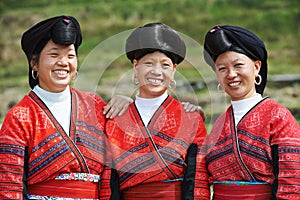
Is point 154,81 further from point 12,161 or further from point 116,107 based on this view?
point 12,161

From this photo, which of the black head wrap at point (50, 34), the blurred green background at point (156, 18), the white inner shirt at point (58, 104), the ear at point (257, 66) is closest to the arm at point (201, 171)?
the ear at point (257, 66)

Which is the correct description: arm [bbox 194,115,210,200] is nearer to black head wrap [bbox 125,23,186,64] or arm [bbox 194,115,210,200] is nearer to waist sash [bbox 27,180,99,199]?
black head wrap [bbox 125,23,186,64]

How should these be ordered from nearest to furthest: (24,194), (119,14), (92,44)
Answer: (24,194) → (92,44) → (119,14)

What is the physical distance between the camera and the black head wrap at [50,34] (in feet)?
10.0

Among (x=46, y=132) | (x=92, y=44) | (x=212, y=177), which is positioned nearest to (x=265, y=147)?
(x=212, y=177)

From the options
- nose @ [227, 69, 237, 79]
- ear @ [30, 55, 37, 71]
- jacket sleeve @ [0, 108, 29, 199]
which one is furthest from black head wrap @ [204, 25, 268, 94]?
jacket sleeve @ [0, 108, 29, 199]

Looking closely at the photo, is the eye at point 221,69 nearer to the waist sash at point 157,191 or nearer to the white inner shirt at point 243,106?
the white inner shirt at point 243,106

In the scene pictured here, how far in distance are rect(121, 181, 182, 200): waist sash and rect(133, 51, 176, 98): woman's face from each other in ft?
1.73

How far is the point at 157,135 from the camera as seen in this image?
3.17 meters

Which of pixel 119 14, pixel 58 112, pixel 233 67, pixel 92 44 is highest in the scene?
pixel 119 14

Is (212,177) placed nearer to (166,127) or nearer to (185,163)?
(185,163)

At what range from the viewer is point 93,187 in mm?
3117

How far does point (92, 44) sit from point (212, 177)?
6720 millimetres

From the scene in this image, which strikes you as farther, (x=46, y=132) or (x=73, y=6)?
(x=73, y=6)
